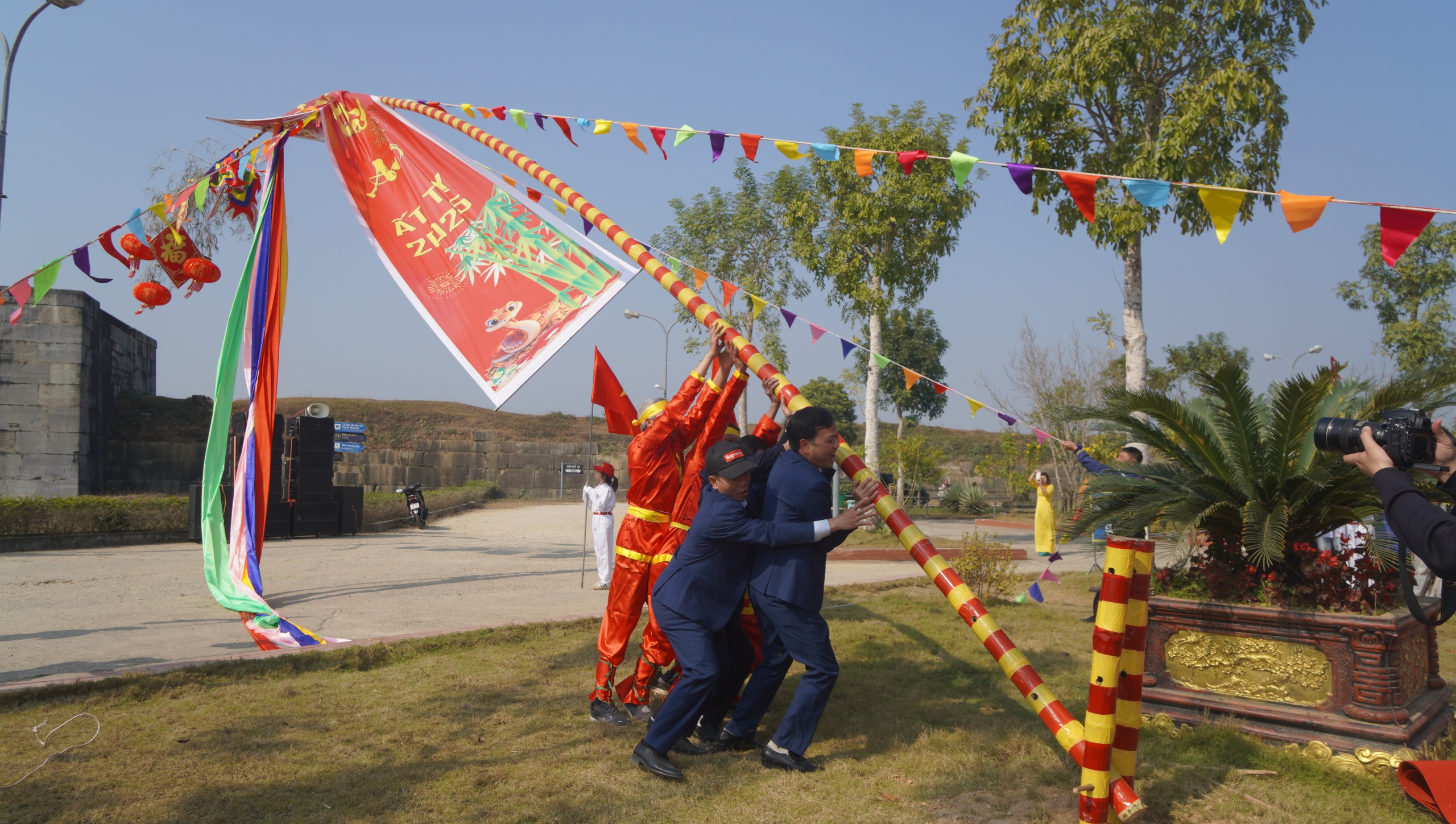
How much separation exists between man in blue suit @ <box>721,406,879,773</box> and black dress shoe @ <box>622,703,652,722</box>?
1.92ft

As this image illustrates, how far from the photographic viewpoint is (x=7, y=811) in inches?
129

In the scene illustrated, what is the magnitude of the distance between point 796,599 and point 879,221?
13020 millimetres

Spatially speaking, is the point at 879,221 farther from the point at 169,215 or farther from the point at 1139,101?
the point at 169,215

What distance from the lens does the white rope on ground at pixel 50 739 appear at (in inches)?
142

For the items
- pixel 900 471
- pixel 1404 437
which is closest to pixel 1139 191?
pixel 1404 437

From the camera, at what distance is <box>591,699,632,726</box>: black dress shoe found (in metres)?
4.62

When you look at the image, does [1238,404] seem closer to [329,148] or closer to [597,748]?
[597,748]

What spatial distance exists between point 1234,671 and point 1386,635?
688 mm

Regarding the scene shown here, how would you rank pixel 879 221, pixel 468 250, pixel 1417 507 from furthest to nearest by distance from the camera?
pixel 879 221, pixel 468 250, pixel 1417 507

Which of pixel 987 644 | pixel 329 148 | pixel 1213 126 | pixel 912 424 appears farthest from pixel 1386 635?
pixel 912 424

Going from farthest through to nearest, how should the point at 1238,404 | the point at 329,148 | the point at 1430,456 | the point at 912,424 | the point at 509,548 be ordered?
the point at 912,424, the point at 509,548, the point at 329,148, the point at 1238,404, the point at 1430,456

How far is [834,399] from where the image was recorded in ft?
140

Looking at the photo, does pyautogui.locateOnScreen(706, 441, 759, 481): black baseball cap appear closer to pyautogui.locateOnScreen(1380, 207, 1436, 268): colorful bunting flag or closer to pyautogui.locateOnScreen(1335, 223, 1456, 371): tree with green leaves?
pyautogui.locateOnScreen(1380, 207, 1436, 268): colorful bunting flag

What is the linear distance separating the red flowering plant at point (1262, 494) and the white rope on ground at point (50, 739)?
5.26 metres
